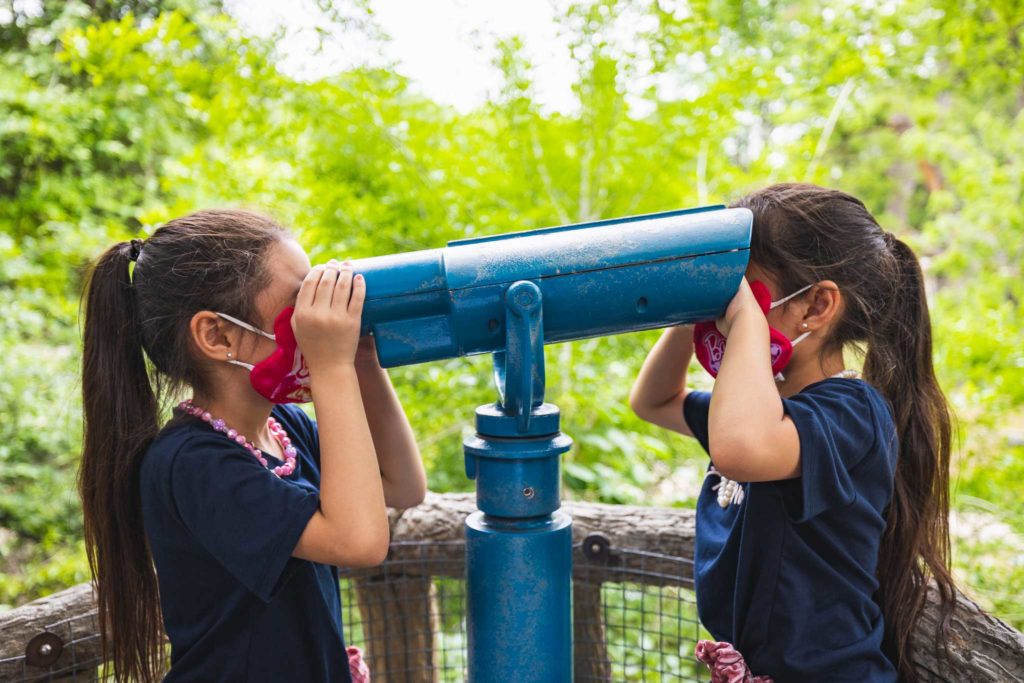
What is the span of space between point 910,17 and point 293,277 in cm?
230

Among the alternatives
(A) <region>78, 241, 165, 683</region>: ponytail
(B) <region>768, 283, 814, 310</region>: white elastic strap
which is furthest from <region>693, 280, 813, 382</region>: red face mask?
(A) <region>78, 241, 165, 683</region>: ponytail

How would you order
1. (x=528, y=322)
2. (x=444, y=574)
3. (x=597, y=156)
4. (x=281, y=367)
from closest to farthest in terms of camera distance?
(x=528, y=322) → (x=281, y=367) → (x=444, y=574) → (x=597, y=156)

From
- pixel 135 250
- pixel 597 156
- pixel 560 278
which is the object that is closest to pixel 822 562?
pixel 560 278

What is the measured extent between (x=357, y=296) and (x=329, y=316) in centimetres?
4

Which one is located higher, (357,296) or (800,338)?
(357,296)

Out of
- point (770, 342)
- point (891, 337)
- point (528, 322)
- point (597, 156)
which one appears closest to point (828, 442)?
point (770, 342)

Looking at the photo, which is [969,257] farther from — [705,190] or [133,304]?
[133,304]

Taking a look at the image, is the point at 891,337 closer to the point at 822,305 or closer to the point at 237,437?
the point at 822,305

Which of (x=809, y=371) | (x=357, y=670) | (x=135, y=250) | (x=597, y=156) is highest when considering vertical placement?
(x=597, y=156)

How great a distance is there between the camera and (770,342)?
118cm

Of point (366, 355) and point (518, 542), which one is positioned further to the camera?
point (366, 355)

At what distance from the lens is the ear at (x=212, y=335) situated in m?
1.16

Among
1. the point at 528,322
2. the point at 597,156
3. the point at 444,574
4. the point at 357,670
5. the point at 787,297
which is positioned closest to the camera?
the point at 528,322

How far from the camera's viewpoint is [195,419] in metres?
1.19
